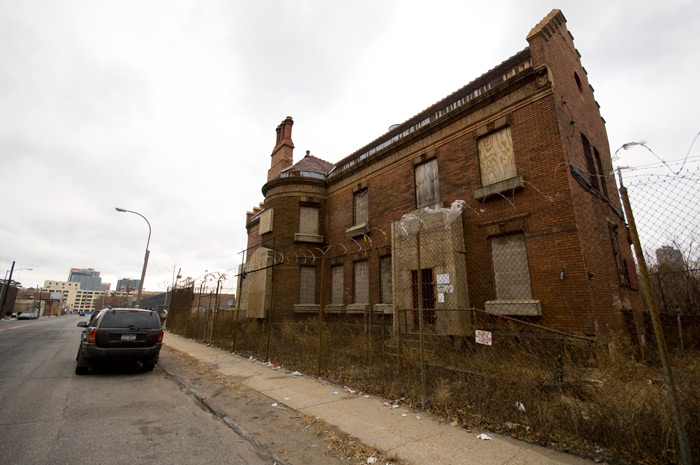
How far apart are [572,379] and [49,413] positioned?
8.78 m

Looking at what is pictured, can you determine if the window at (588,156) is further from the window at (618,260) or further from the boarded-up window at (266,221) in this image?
the boarded-up window at (266,221)

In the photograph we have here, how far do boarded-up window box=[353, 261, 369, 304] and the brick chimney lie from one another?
9405 mm

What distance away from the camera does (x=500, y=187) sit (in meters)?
10.3

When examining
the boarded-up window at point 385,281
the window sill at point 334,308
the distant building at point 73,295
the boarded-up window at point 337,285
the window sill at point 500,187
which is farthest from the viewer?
the distant building at point 73,295

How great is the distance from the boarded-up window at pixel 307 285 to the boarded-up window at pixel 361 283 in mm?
2944

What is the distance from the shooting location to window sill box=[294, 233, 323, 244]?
17516 mm

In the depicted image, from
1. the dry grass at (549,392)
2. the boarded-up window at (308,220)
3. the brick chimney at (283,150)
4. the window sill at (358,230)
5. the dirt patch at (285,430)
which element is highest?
the brick chimney at (283,150)

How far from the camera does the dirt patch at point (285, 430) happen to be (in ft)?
12.8

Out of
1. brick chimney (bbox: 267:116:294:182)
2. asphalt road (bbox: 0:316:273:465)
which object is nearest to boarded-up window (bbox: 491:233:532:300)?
asphalt road (bbox: 0:316:273:465)

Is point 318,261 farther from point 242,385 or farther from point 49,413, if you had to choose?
point 49,413

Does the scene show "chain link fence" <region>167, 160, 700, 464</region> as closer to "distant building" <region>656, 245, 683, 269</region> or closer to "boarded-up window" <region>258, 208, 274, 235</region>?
"distant building" <region>656, 245, 683, 269</region>

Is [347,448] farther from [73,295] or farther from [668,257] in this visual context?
[73,295]

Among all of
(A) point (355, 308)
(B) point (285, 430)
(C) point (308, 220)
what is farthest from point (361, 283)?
(B) point (285, 430)

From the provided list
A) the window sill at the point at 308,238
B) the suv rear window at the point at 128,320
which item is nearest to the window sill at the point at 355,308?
the window sill at the point at 308,238
